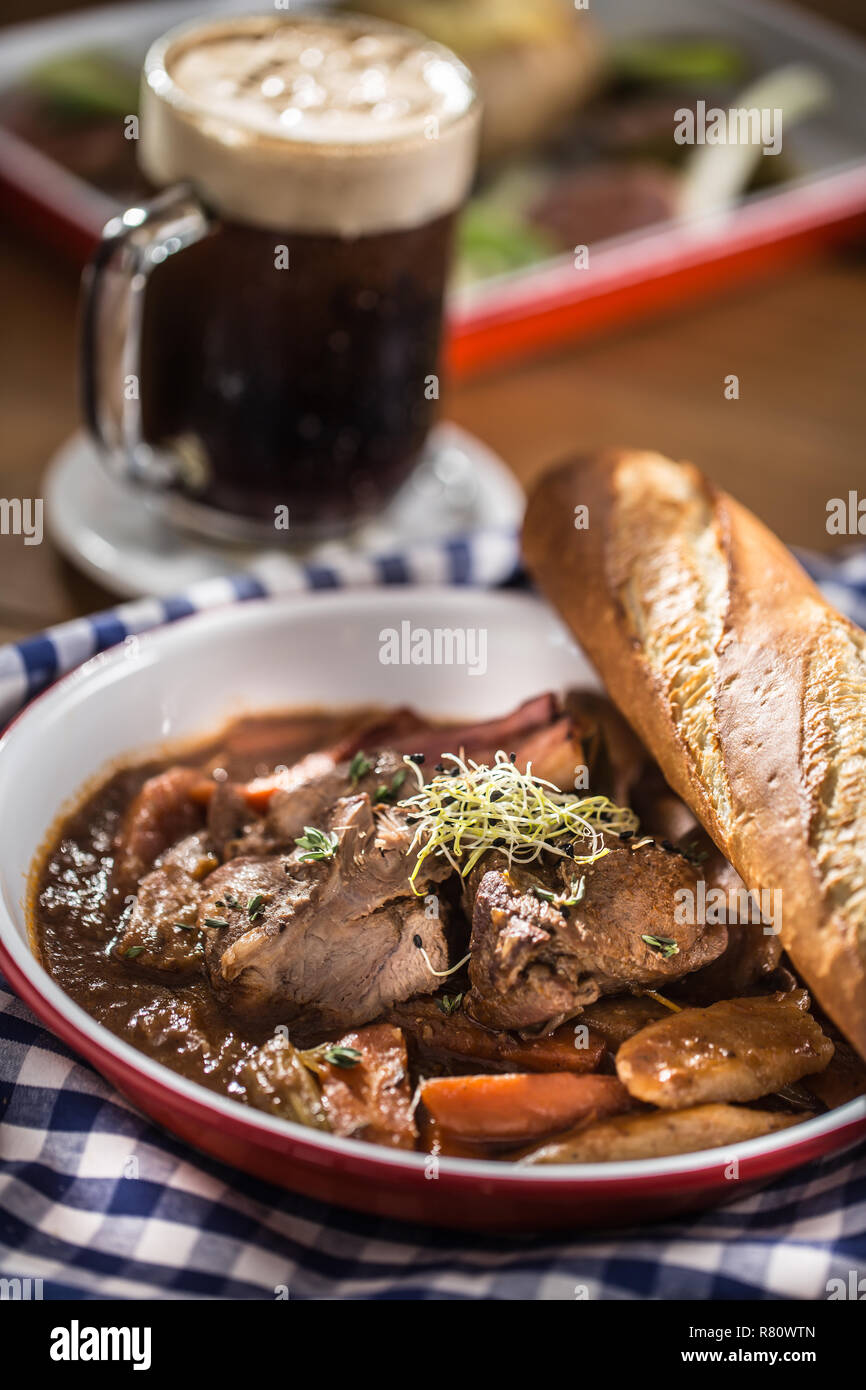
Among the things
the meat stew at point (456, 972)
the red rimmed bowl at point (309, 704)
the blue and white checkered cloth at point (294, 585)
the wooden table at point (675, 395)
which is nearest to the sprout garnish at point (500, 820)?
the meat stew at point (456, 972)

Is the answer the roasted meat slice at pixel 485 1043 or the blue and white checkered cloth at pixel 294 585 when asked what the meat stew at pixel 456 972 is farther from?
the blue and white checkered cloth at pixel 294 585

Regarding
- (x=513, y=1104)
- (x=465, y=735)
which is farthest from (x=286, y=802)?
(x=513, y=1104)

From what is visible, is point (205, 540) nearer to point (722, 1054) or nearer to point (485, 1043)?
point (485, 1043)

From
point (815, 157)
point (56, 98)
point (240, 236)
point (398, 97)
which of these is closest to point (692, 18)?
point (815, 157)

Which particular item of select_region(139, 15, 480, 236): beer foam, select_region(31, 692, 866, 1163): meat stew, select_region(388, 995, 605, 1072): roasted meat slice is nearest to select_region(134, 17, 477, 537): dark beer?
select_region(139, 15, 480, 236): beer foam

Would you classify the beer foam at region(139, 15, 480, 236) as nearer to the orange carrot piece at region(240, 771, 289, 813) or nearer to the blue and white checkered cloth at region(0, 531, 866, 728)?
the blue and white checkered cloth at region(0, 531, 866, 728)
